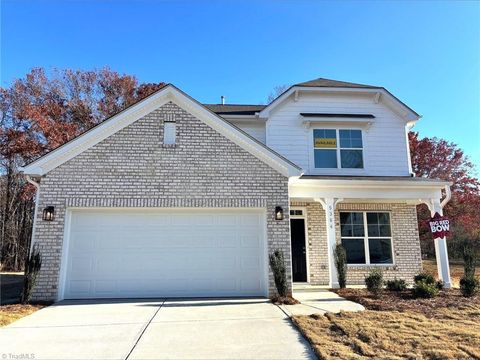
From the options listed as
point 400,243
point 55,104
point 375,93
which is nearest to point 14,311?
point 400,243

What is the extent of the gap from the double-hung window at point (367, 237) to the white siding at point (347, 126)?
1.59m

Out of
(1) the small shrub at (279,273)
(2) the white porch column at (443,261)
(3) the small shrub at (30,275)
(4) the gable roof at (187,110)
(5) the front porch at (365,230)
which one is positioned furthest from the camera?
(5) the front porch at (365,230)

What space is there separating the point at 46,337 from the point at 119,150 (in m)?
4.98

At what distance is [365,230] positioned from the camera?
12.6m

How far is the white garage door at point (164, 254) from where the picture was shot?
8867 millimetres

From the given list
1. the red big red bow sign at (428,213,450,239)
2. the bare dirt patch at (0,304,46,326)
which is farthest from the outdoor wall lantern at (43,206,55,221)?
the red big red bow sign at (428,213,450,239)

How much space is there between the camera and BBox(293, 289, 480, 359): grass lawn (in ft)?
15.2

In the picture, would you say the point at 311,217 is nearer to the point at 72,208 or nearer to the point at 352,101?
the point at 352,101

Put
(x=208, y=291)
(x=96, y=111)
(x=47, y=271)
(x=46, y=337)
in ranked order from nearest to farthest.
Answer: (x=46, y=337), (x=47, y=271), (x=208, y=291), (x=96, y=111)

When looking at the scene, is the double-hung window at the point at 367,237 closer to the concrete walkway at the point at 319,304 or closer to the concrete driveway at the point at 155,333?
the concrete walkway at the point at 319,304

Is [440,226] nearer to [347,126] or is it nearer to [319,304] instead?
[347,126]

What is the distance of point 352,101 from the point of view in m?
13.5

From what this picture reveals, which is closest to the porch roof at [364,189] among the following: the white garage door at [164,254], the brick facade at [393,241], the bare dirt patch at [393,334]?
the brick facade at [393,241]

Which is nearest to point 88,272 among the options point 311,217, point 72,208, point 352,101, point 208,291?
point 72,208
